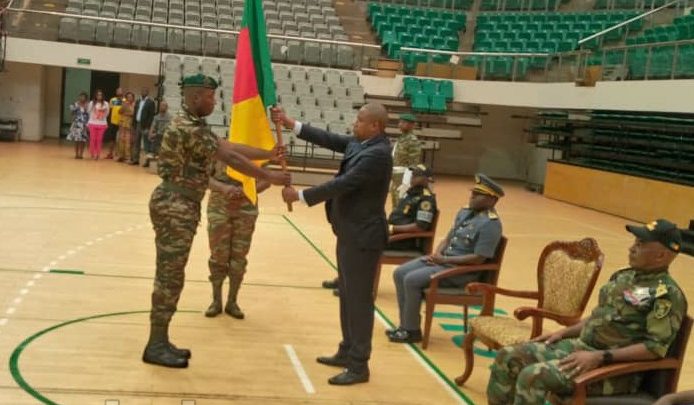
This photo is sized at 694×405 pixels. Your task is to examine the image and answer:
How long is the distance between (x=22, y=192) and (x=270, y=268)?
545 centimetres

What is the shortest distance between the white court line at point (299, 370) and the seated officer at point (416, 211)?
67.3 inches

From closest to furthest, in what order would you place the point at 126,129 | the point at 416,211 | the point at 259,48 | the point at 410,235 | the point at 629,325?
1. the point at 629,325
2. the point at 259,48
3. the point at 410,235
4. the point at 416,211
5. the point at 126,129

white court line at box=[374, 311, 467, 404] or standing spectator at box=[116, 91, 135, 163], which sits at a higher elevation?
standing spectator at box=[116, 91, 135, 163]

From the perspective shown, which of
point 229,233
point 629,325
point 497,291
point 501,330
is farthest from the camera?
point 229,233

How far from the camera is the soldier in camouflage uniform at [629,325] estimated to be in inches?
154

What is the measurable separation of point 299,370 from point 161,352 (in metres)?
0.86

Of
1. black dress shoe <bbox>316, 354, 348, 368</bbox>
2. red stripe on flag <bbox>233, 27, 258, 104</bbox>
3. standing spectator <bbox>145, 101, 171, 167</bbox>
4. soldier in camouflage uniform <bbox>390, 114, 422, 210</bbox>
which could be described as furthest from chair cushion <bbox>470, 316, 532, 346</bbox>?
standing spectator <bbox>145, 101, 171, 167</bbox>

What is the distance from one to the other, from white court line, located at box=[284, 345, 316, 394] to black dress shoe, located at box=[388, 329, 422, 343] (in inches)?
31.7

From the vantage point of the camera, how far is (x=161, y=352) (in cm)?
512

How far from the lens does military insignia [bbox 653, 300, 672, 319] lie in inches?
153

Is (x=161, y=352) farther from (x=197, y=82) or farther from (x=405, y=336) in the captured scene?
(x=405, y=336)

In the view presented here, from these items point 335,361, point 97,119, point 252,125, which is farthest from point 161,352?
point 97,119

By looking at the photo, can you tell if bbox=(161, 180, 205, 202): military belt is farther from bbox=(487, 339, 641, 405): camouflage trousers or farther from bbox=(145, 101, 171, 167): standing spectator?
bbox=(145, 101, 171, 167): standing spectator

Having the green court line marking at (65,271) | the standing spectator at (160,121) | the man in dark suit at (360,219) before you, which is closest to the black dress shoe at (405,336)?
the man in dark suit at (360,219)
